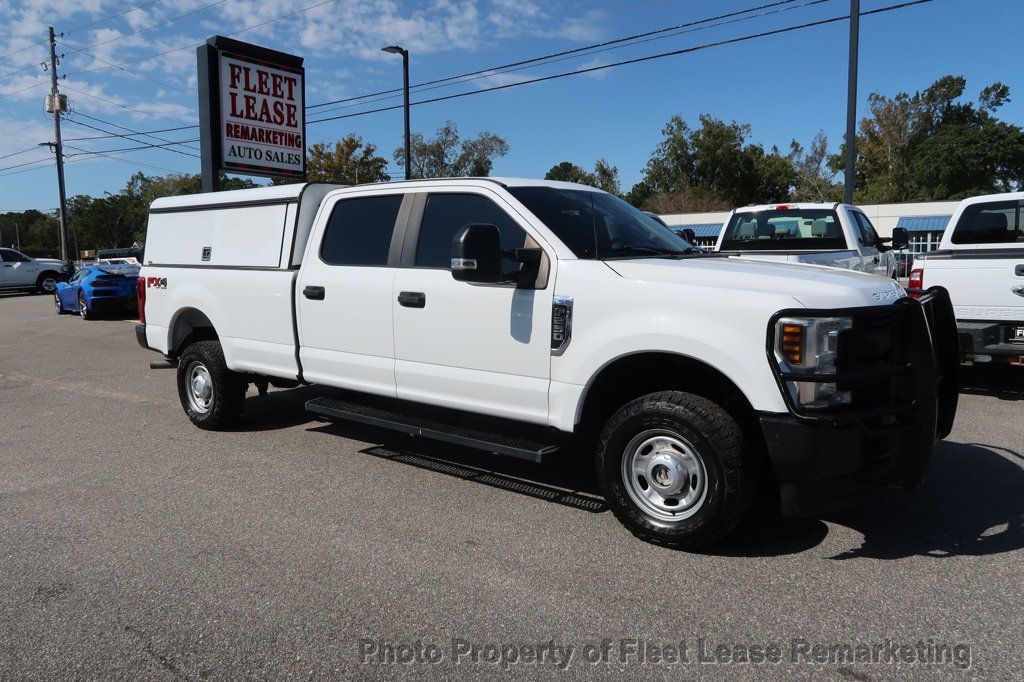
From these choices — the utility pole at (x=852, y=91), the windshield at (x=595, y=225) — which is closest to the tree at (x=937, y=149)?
the utility pole at (x=852, y=91)

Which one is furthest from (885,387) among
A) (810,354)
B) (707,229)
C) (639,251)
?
(707,229)

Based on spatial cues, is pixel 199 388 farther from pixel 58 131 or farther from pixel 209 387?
pixel 58 131

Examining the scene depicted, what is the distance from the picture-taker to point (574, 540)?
4.25 meters

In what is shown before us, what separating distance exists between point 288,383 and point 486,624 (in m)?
3.77

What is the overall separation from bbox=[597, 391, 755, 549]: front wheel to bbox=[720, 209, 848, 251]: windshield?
670 cm

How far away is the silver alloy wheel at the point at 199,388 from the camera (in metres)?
6.83

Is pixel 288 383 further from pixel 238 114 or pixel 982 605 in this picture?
pixel 238 114

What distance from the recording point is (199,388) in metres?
6.97

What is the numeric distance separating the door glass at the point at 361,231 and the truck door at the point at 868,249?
6.36m

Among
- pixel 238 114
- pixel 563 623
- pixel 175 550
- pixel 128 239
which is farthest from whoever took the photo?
pixel 128 239

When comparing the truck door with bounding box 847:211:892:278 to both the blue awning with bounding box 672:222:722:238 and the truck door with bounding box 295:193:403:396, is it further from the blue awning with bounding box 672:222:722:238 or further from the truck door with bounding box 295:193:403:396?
the blue awning with bounding box 672:222:722:238

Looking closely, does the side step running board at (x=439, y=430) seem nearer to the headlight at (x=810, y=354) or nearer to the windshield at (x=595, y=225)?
the windshield at (x=595, y=225)

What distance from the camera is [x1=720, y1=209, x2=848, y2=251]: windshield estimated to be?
9883 millimetres

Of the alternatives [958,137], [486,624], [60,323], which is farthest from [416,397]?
[958,137]
